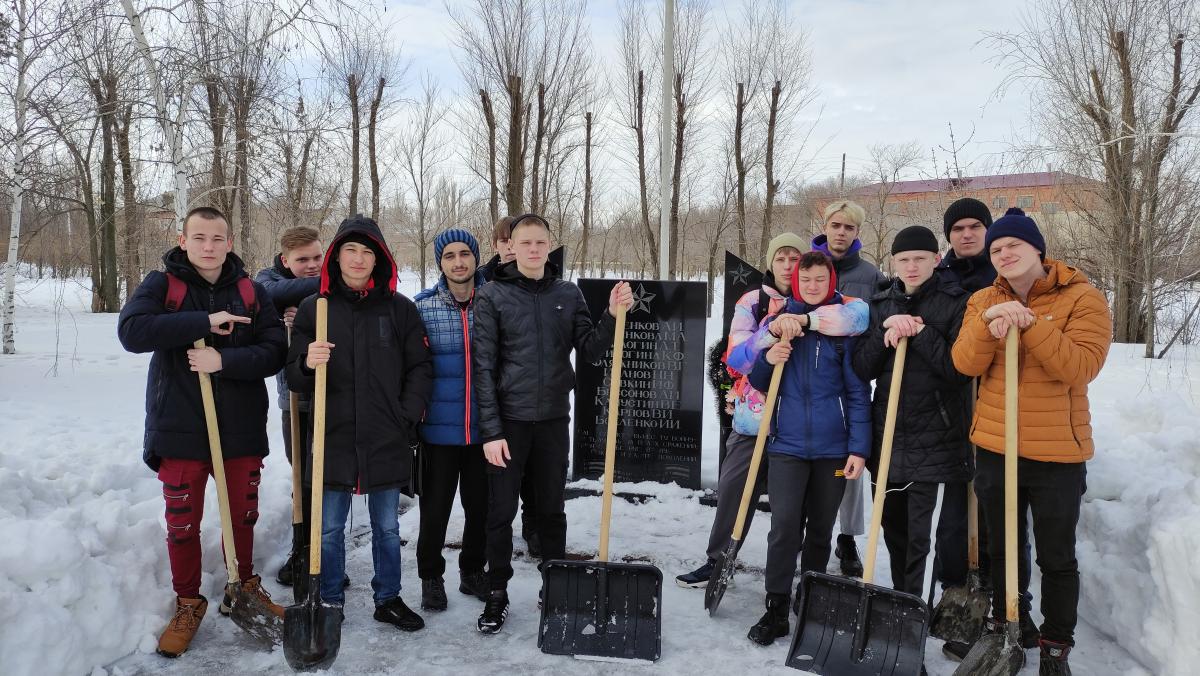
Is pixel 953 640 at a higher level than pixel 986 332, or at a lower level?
lower

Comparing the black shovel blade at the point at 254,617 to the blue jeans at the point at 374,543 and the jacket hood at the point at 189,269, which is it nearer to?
the blue jeans at the point at 374,543

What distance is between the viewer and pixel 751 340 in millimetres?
3523

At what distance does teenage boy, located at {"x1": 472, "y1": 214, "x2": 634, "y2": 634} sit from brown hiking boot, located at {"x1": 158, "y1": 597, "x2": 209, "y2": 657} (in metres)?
1.33

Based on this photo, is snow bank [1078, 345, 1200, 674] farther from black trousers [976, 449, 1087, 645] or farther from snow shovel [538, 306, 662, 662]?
snow shovel [538, 306, 662, 662]

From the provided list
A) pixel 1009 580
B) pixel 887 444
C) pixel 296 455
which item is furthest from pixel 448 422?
pixel 1009 580

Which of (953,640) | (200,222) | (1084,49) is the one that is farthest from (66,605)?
(1084,49)

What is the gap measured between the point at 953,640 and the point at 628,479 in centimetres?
275

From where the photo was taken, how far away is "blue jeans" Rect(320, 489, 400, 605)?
3.30 meters

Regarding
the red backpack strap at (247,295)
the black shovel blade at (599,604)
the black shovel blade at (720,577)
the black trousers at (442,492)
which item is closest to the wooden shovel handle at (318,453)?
the red backpack strap at (247,295)

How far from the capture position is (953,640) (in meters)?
3.25

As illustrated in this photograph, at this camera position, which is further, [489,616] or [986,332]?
[489,616]

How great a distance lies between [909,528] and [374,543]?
2690 mm

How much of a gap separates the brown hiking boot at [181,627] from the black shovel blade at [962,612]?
3.57m

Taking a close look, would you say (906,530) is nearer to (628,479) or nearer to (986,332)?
(986,332)
